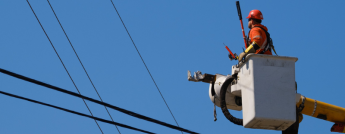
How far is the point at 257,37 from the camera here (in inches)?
471

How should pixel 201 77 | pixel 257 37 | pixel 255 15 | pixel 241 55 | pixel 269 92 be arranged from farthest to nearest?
1. pixel 201 77
2. pixel 255 15
3. pixel 257 37
4. pixel 241 55
5. pixel 269 92

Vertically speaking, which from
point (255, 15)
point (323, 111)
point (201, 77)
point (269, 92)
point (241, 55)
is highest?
point (255, 15)

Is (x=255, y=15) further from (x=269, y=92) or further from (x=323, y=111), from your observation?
(x=323, y=111)

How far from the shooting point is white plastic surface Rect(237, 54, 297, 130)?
35.6ft

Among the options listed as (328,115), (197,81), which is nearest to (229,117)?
(197,81)

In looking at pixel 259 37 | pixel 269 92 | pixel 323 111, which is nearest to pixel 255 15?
pixel 259 37

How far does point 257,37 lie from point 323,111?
2236 millimetres

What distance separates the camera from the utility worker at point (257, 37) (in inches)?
463

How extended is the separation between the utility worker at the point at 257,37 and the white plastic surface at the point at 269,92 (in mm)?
510

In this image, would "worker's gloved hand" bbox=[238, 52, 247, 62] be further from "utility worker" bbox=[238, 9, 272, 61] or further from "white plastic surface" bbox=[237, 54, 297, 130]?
"white plastic surface" bbox=[237, 54, 297, 130]

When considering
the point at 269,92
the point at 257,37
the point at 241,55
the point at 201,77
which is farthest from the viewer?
the point at 201,77

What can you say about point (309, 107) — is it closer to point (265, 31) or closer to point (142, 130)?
point (265, 31)

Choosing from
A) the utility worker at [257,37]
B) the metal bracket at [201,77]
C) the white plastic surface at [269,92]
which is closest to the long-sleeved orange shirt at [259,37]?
the utility worker at [257,37]

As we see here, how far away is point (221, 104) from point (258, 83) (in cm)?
161
